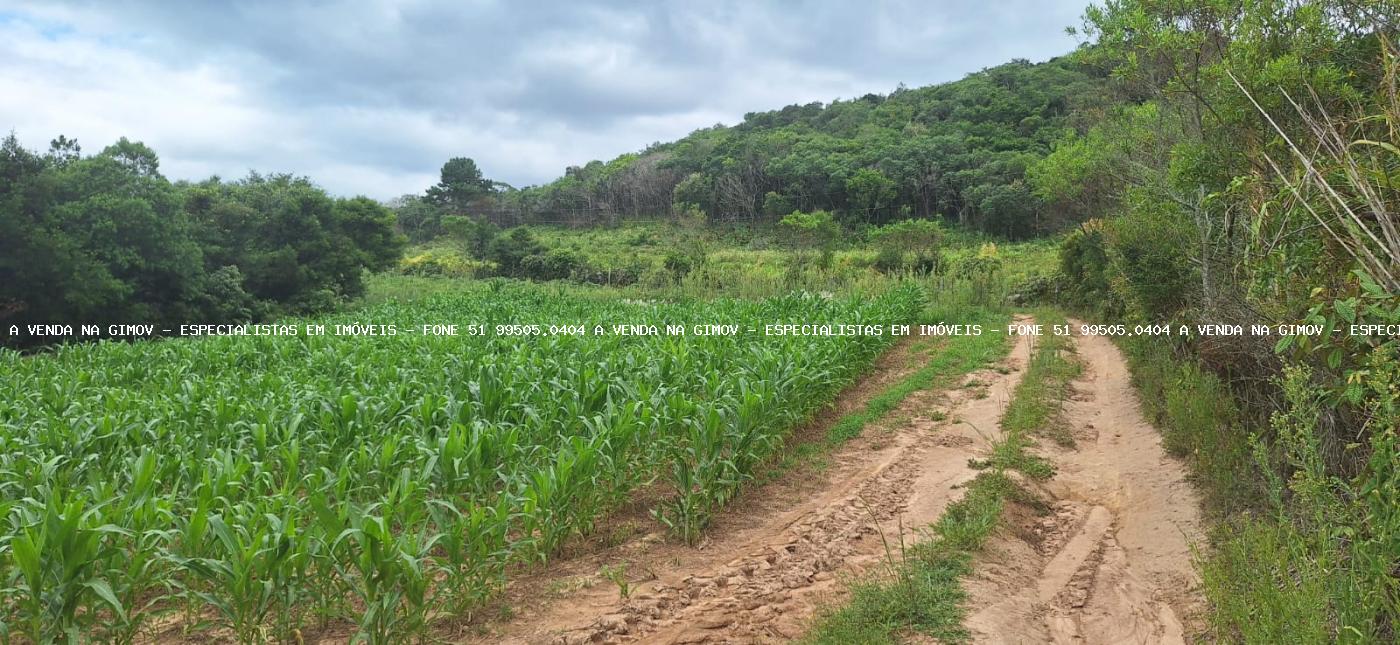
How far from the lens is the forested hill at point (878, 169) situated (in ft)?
132

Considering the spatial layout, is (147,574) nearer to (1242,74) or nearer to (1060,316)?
(1242,74)

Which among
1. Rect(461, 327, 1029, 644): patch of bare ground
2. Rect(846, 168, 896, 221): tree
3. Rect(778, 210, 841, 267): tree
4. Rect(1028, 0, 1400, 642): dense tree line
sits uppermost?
Rect(846, 168, 896, 221): tree

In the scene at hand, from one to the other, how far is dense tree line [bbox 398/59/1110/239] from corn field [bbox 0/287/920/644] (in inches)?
1317

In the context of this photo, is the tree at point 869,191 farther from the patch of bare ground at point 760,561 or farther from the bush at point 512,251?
the patch of bare ground at point 760,561

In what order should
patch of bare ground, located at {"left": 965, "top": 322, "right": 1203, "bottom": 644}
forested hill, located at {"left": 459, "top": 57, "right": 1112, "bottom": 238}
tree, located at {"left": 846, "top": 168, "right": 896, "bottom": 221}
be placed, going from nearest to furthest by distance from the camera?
patch of bare ground, located at {"left": 965, "top": 322, "right": 1203, "bottom": 644}, forested hill, located at {"left": 459, "top": 57, "right": 1112, "bottom": 238}, tree, located at {"left": 846, "top": 168, "right": 896, "bottom": 221}

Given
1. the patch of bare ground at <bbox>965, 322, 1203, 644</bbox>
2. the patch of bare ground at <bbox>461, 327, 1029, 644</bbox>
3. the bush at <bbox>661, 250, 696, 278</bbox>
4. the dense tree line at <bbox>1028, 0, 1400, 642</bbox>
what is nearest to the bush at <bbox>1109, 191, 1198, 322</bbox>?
the dense tree line at <bbox>1028, 0, 1400, 642</bbox>

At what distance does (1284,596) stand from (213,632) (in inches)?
183

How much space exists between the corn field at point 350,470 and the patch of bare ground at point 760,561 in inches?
9.5

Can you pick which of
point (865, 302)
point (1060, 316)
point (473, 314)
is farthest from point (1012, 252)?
point (473, 314)

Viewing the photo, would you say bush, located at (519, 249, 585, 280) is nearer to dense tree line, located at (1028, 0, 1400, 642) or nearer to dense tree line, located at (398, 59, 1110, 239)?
dense tree line, located at (398, 59, 1110, 239)

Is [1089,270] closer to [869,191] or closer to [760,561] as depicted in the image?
[760,561]

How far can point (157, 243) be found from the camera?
1523 centimetres

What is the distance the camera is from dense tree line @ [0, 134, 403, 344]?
13.6m

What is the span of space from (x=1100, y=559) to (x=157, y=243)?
718 inches
